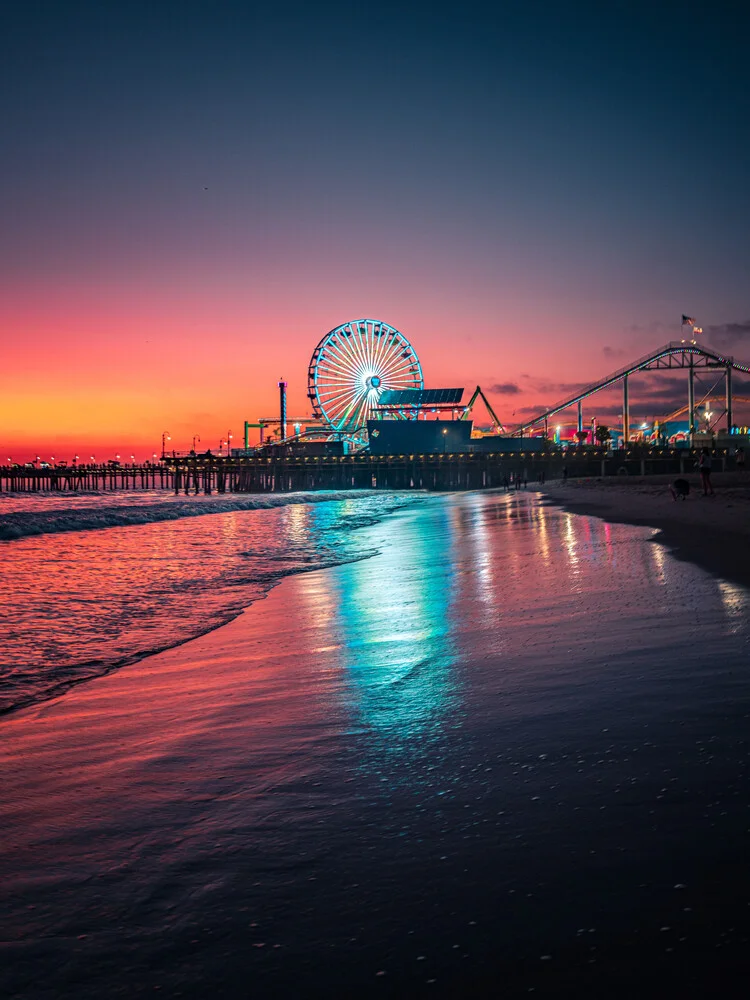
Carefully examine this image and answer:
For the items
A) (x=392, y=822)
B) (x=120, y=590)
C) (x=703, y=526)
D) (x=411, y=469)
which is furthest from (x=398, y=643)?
(x=411, y=469)

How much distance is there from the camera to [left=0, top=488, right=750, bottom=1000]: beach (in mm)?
1916

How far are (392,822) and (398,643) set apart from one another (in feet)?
12.2

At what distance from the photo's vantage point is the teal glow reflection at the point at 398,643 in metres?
4.35

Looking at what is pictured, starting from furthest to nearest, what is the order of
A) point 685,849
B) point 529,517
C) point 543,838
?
point 529,517, point 543,838, point 685,849

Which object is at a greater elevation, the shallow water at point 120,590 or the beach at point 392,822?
the beach at point 392,822

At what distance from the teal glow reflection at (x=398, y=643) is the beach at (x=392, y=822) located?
1.6 inches

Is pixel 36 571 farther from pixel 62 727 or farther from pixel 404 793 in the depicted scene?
pixel 404 793

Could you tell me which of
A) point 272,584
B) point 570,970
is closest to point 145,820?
point 570,970

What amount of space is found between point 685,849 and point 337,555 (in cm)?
1416

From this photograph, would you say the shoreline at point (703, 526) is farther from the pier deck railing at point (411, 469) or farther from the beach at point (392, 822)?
the pier deck railing at point (411, 469)

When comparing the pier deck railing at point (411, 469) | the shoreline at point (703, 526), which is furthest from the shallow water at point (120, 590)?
the pier deck railing at point (411, 469)

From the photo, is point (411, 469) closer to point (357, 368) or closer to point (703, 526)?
point (357, 368)

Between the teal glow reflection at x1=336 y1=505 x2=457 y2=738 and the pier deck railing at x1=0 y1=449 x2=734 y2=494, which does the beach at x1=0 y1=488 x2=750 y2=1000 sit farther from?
the pier deck railing at x1=0 y1=449 x2=734 y2=494

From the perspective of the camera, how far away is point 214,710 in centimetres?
463
